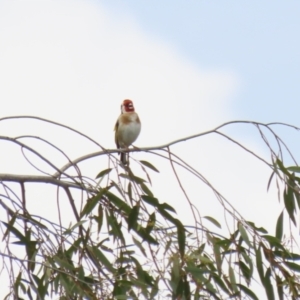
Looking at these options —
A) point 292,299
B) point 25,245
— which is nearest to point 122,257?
point 25,245

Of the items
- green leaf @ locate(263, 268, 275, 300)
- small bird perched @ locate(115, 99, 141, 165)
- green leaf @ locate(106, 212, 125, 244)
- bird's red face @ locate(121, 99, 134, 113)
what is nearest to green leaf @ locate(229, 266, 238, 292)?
green leaf @ locate(263, 268, 275, 300)

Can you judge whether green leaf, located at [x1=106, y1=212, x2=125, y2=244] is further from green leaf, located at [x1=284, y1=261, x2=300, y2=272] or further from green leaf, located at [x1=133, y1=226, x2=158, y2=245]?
green leaf, located at [x1=284, y1=261, x2=300, y2=272]

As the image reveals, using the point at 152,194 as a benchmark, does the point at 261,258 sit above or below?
below

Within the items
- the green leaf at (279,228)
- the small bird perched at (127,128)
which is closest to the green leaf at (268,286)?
the green leaf at (279,228)

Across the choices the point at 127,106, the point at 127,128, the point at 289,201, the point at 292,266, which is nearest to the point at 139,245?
the point at 292,266

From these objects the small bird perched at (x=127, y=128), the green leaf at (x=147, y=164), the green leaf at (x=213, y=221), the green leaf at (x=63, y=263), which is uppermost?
the small bird perched at (x=127, y=128)

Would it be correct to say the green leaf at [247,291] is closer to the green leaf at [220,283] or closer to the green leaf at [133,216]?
the green leaf at [220,283]

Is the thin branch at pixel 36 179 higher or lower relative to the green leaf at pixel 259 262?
higher

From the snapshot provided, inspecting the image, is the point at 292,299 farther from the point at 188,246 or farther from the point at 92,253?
the point at 92,253

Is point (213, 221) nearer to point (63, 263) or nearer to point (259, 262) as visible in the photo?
point (259, 262)

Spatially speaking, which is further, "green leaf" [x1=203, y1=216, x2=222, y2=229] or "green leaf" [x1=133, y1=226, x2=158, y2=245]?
"green leaf" [x1=203, y1=216, x2=222, y2=229]

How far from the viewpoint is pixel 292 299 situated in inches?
113

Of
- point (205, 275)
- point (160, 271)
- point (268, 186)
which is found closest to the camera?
point (160, 271)

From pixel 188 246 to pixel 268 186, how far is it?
1.26 ft
